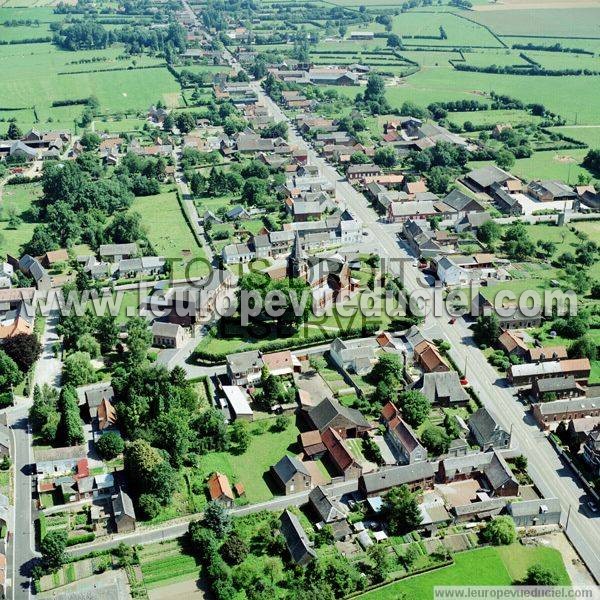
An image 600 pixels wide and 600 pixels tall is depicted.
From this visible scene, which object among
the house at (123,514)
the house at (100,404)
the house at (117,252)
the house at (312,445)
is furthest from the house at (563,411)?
the house at (117,252)

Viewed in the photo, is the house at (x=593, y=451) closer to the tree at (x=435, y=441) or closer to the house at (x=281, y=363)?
the tree at (x=435, y=441)

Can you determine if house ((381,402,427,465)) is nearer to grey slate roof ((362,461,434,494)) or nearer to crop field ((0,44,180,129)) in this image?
grey slate roof ((362,461,434,494))

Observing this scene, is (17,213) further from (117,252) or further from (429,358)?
(429,358)

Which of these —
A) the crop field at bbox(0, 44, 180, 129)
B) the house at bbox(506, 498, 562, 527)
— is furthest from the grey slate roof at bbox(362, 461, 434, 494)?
the crop field at bbox(0, 44, 180, 129)

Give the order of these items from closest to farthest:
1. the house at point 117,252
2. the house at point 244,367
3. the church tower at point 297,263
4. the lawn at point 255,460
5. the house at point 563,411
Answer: the lawn at point 255,460
the house at point 563,411
the house at point 244,367
the church tower at point 297,263
the house at point 117,252

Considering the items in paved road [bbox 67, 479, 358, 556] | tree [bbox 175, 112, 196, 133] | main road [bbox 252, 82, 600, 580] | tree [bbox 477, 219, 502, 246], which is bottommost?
paved road [bbox 67, 479, 358, 556]

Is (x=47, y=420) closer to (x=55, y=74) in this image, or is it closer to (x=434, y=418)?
(x=434, y=418)
